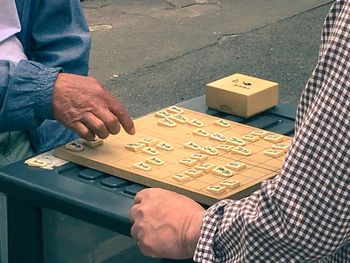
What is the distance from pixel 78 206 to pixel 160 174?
16cm

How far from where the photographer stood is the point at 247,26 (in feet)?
22.7

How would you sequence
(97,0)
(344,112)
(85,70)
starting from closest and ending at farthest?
(344,112)
(85,70)
(97,0)

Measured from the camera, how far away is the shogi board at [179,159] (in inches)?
71.5

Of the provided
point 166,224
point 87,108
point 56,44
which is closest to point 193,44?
point 56,44

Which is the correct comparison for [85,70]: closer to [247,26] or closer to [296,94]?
[296,94]

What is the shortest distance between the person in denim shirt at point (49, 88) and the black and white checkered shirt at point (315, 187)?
53 cm

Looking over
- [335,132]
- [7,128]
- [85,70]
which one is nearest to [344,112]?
[335,132]

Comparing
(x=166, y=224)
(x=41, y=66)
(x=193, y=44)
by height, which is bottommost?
(x=193, y=44)

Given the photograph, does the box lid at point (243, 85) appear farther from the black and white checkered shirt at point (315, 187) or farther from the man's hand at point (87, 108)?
the black and white checkered shirt at point (315, 187)

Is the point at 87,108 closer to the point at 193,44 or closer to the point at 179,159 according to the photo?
the point at 179,159

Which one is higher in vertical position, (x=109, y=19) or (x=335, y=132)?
(x=335, y=132)

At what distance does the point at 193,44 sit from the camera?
21.3 feet

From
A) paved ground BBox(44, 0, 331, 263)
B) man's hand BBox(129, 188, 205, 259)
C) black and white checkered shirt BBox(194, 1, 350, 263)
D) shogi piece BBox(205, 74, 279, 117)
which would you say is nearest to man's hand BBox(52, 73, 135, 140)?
shogi piece BBox(205, 74, 279, 117)

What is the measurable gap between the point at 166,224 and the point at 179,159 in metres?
0.25
